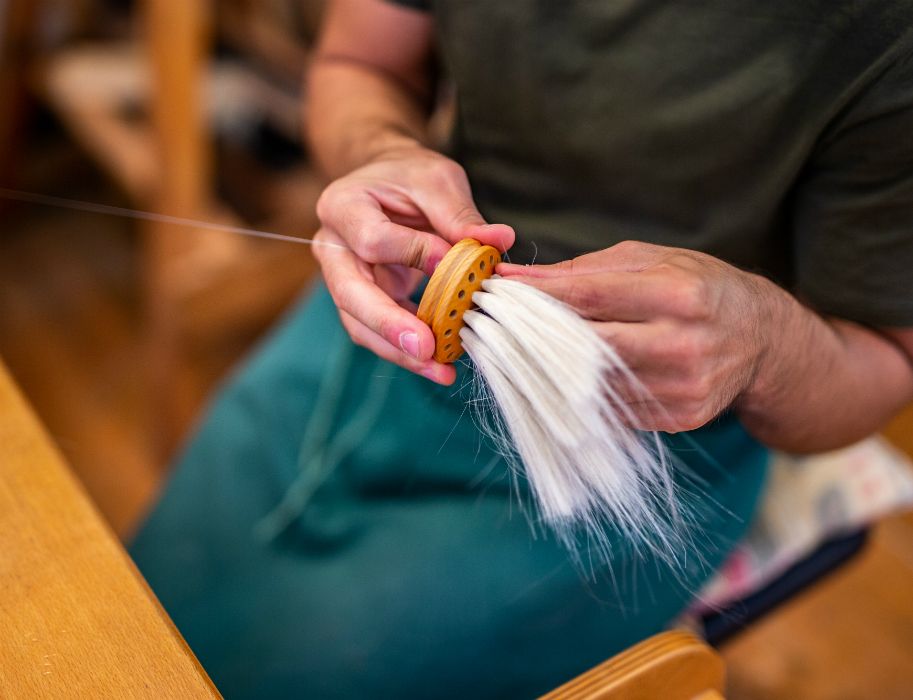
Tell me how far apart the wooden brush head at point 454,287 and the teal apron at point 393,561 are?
8cm

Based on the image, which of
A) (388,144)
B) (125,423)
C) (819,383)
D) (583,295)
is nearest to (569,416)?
(583,295)

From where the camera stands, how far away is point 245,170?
1.57 m

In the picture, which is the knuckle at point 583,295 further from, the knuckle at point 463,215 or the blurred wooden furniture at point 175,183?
the blurred wooden furniture at point 175,183

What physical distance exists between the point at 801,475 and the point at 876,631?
0.59m

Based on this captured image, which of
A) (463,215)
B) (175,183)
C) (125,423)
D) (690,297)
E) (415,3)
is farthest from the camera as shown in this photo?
(125,423)

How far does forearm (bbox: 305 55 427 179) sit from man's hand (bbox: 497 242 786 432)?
243 mm

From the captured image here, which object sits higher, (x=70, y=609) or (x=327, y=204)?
(x=327, y=204)

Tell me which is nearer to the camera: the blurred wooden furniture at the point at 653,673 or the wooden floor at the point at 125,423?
the blurred wooden furniture at the point at 653,673

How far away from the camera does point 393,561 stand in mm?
646

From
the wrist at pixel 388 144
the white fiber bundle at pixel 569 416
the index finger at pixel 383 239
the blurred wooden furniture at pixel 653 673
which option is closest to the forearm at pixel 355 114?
the wrist at pixel 388 144

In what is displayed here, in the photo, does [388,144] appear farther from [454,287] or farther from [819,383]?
[819,383]

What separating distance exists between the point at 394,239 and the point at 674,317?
0.17 m

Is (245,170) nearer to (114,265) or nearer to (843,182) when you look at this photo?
(114,265)

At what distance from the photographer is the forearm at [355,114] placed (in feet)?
2.07
